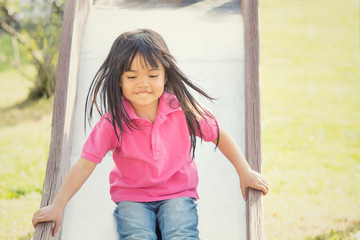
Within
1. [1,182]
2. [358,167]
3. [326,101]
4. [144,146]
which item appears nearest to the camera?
[144,146]

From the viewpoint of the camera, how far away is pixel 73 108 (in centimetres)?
291

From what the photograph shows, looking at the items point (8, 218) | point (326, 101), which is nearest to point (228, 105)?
point (8, 218)

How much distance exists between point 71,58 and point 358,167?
314 centimetres

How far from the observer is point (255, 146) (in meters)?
2.51

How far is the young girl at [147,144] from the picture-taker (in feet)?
7.44

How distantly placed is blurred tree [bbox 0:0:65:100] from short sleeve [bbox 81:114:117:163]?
3.90 meters

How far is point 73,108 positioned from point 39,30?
3.63m

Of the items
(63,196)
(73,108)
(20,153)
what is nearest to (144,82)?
(63,196)

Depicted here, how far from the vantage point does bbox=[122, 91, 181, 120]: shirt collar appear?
2.40m

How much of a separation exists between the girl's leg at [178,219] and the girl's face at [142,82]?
50 cm

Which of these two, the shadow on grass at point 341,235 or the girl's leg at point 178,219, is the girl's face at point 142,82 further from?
the shadow on grass at point 341,235

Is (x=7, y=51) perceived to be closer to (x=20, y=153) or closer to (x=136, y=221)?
(x=20, y=153)

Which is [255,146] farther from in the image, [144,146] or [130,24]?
[130,24]

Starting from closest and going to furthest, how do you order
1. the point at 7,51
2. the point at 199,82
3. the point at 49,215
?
the point at 49,215
the point at 199,82
the point at 7,51
